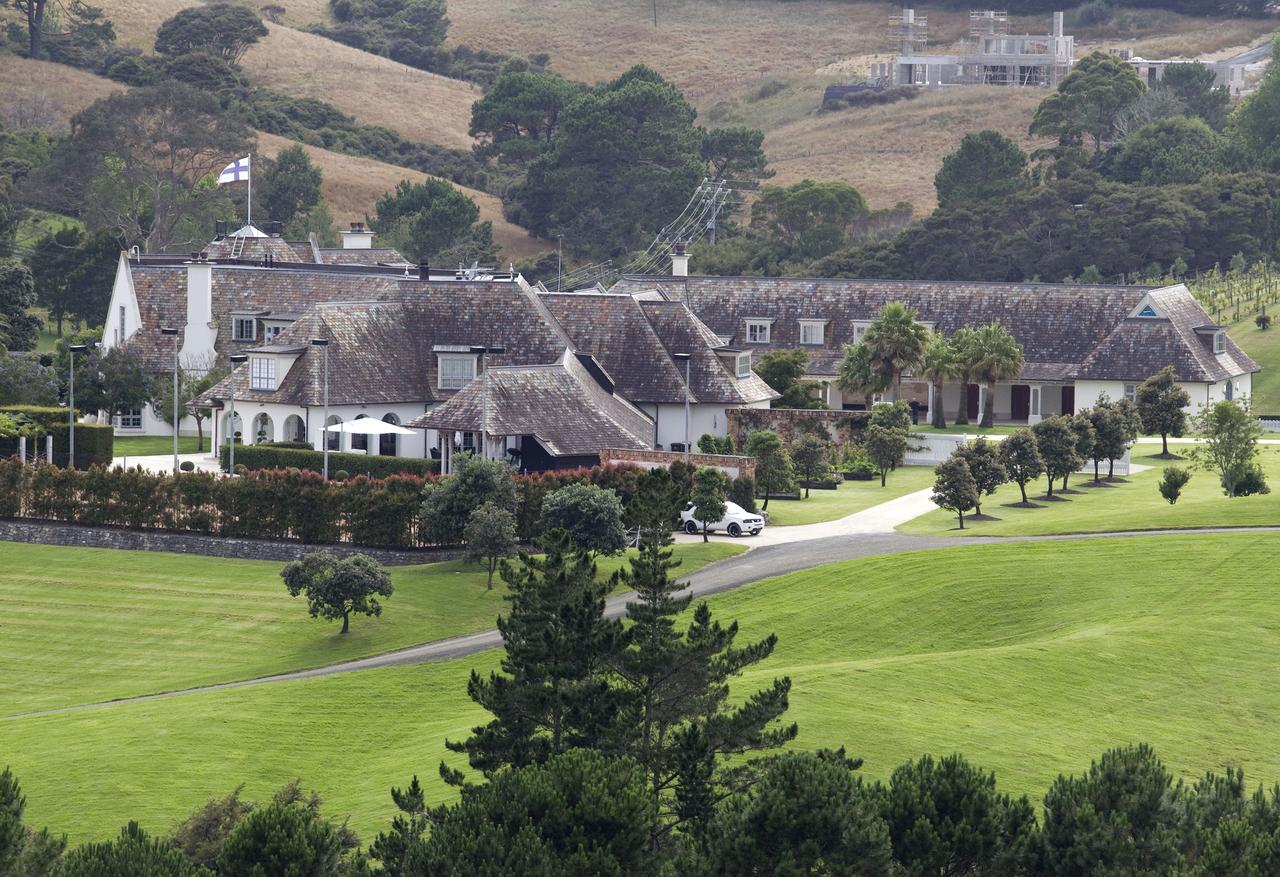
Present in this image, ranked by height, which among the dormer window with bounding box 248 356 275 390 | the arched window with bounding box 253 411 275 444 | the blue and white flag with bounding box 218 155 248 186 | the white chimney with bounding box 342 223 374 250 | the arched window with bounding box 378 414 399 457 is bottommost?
the arched window with bounding box 378 414 399 457

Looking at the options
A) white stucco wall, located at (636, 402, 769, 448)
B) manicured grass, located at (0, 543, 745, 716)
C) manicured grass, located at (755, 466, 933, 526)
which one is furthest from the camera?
white stucco wall, located at (636, 402, 769, 448)

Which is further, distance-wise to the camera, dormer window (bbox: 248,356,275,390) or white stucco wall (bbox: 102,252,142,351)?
white stucco wall (bbox: 102,252,142,351)

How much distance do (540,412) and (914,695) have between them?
110 feet

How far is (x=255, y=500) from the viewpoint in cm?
6894

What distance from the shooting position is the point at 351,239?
407 feet

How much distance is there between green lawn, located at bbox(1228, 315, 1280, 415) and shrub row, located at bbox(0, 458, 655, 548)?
153ft

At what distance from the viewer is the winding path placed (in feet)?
177

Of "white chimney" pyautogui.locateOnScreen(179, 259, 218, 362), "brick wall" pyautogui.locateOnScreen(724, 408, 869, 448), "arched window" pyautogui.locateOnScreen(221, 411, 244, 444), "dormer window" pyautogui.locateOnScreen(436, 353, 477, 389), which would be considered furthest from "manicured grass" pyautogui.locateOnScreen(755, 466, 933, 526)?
"white chimney" pyautogui.locateOnScreen(179, 259, 218, 362)

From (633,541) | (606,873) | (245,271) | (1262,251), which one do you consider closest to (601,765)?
(606,873)

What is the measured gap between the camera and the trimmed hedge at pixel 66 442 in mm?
79312

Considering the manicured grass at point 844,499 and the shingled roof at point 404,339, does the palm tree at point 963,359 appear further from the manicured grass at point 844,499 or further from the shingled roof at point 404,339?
the shingled roof at point 404,339

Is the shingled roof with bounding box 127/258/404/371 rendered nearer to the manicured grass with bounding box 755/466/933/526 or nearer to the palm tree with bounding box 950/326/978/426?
the manicured grass with bounding box 755/466/933/526

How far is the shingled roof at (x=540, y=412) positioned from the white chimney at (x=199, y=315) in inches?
827

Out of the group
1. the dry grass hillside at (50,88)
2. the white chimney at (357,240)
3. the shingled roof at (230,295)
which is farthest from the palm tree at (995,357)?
the dry grass hillside at (50,88)
